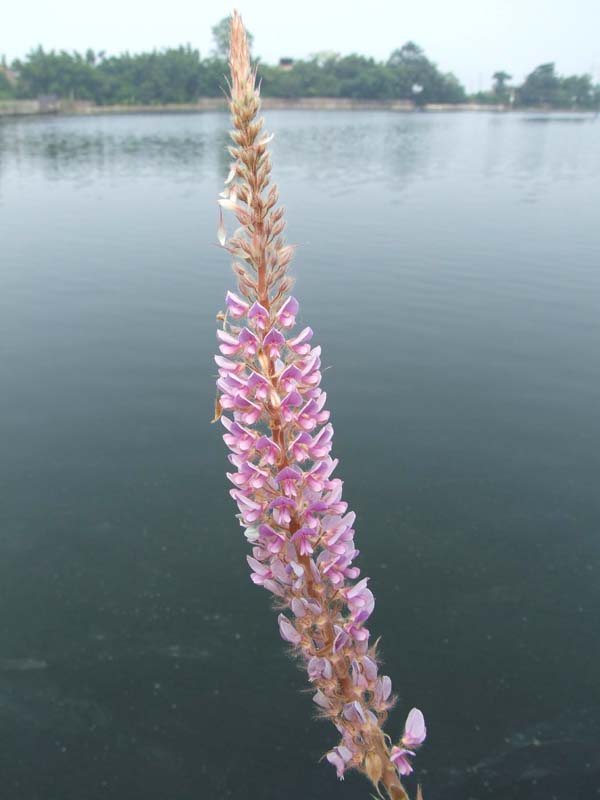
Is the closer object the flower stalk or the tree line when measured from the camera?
the flower stalk

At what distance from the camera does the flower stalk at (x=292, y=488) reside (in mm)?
2771

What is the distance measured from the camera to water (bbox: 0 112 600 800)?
7.08m

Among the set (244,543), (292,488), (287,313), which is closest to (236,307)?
(287,313)

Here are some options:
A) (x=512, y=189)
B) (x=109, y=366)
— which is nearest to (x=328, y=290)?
(x=109, y=366)

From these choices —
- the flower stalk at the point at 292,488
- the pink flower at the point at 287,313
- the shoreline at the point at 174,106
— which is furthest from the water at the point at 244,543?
the shoreline at the point at 174,106

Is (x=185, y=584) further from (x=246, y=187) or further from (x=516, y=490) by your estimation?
(x=246, y=187)

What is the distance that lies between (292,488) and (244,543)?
7380mm

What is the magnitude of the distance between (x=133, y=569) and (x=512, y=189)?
3581 cm

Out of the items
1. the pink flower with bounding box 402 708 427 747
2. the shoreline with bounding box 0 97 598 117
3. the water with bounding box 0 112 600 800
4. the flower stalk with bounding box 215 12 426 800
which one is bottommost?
the water with bounding box 0 112 600 800

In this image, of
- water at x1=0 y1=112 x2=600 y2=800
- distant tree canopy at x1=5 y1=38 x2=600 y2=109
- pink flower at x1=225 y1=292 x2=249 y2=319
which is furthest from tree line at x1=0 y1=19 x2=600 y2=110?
pink flower at x1=225 y1=292 x2=249 y2=319

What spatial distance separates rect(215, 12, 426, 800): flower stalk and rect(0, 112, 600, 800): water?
4.40 metres

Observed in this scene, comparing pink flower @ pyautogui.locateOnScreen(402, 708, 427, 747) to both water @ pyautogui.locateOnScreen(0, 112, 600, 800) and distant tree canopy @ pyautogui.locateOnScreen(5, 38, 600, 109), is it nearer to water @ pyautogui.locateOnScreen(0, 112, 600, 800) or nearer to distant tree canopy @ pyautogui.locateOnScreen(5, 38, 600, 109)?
water @ pyautogui.locateOnScreen(0, 112, 600, 800)

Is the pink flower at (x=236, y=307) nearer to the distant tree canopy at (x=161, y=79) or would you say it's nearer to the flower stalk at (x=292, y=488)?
the flower stalk at (x=292, y=488)

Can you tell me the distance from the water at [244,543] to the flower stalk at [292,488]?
4.40 metres
